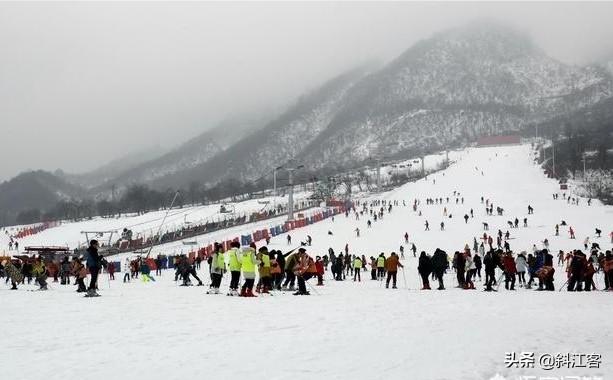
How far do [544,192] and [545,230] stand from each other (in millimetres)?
28001

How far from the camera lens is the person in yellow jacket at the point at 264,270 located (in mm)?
14133

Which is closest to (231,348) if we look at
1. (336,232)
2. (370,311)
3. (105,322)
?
(105,322)

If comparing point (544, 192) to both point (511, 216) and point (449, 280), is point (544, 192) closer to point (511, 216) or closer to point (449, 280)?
point (511, 216)

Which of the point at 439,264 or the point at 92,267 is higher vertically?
the point at 92,267

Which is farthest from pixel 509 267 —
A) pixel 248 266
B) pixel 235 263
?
pixel 235 263

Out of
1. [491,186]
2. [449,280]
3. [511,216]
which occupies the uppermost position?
[491,186]

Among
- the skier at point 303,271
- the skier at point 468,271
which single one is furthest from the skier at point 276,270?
the skier at point 468,271

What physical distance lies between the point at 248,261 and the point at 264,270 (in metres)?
1.08

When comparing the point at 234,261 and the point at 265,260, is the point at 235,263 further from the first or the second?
the point at 265,260

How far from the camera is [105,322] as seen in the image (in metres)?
9.16

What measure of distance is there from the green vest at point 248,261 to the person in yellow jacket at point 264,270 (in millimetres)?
837

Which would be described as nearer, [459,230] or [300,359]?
[300,359]

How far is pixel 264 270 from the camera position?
1419 centimetres

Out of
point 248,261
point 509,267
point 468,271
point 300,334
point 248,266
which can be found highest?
point 248,261
